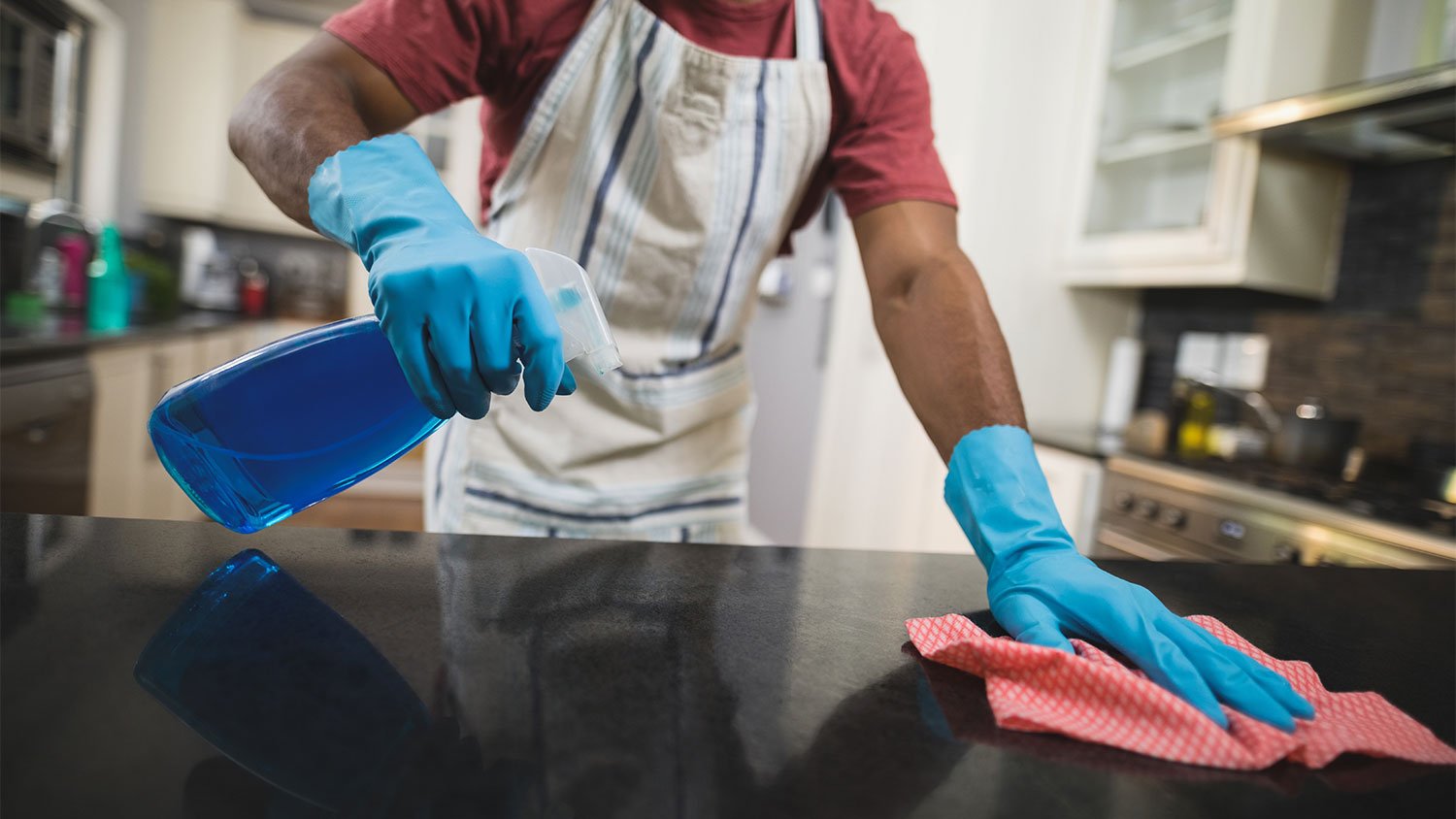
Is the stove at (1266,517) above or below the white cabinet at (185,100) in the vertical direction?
below

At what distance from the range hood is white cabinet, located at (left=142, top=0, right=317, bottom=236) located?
13.4 ft

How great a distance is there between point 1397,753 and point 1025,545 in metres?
0.28

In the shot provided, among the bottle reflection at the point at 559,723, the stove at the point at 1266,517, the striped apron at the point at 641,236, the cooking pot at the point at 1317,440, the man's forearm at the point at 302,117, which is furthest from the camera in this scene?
the cooking pot at the point at 1317,440

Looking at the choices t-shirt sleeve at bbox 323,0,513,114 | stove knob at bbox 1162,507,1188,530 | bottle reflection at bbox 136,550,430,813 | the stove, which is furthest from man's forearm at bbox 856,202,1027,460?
stove knob at bbox 1162,507,1188,530

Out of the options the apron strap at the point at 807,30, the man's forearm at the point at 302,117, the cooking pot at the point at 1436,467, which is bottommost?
the cooking pot at the point at 1436,467

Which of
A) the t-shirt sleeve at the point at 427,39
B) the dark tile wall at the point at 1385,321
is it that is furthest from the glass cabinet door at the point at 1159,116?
the t-shirt sleeve at the point at 427,39

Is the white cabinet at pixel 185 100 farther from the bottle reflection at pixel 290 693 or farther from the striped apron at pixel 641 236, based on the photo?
the bottle reflection at pixel 290 693

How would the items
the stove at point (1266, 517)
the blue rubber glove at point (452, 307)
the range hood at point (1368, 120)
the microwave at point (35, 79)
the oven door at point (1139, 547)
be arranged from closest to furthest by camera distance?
the blue rubber glove at point (452, 307) < the stove at point (1266, 517) < the range hood at point (1368, 120) < the oven door at point (1139, 547) < the microwave at point (35, 79)

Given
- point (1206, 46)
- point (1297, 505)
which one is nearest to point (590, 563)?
point (1297, 505)

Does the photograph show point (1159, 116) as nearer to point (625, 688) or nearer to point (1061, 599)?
point (1061, 599)

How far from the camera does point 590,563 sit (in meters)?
0.68

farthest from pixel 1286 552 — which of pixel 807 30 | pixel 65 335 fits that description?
pixel 65 335

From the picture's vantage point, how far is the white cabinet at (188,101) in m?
4.18

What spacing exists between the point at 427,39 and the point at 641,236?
1.07 ft
